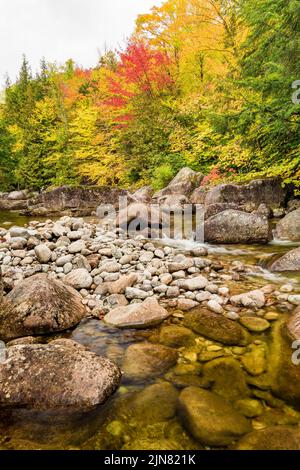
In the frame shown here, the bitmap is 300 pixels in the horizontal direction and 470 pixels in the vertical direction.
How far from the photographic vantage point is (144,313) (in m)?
3.71

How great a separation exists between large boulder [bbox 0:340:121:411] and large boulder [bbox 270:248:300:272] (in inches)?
140

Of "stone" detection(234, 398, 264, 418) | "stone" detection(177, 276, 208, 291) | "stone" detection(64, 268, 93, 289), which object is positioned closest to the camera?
"stone" detection(234, 398, 264, 418)

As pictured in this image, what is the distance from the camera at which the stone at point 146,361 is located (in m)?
2.71

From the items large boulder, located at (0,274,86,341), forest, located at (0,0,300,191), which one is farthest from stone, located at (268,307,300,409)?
forest, located at (0,0,300,191)

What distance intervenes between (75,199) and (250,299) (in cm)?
1224

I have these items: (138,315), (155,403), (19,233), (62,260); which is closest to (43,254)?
(62,260)

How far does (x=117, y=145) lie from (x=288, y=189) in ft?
35.4

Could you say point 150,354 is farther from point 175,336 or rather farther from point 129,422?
point 129,422

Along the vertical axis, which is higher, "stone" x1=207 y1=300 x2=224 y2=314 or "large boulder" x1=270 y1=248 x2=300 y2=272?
"large boulder" x1=270 y1=248 x2=300 y2=272

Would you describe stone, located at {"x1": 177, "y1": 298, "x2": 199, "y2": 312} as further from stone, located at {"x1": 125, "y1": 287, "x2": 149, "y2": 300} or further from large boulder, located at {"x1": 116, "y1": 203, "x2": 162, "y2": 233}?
large boulder, located at {"x1": 116, "y1": 203, "x2": 162, "y2": 233}

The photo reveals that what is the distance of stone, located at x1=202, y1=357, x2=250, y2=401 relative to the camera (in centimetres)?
243

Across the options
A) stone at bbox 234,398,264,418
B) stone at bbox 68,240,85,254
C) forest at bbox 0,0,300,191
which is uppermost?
forest at bbox 0,0,300,191

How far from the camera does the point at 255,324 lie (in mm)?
3439
